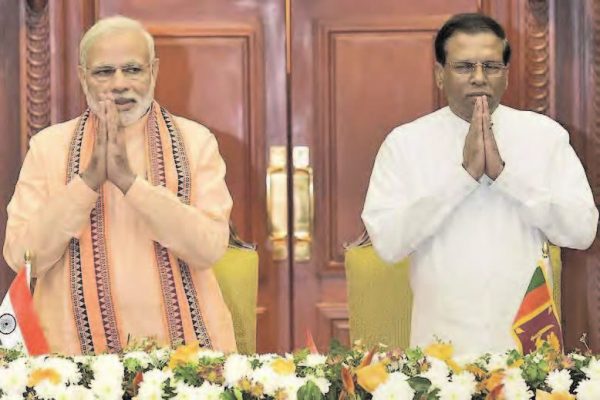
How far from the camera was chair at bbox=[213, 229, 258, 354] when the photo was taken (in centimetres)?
310

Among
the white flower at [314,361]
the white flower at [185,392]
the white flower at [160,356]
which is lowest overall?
the white flower at [185,392]

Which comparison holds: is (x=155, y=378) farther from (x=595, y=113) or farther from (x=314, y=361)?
(x=595, y=113)

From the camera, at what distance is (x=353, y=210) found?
14.0 ft

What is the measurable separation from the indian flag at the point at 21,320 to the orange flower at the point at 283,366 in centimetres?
47

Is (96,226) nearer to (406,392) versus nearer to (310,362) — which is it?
(310,362)

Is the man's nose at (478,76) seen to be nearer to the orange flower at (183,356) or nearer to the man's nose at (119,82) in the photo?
the man's nose at (119,82)

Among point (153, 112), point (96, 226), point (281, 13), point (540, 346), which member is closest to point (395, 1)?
point (281, 13)

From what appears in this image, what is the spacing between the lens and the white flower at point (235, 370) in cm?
196

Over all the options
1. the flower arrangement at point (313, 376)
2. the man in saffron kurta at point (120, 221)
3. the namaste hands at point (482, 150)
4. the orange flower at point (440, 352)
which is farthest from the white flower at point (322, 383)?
the namaste hands at point (482, 150)

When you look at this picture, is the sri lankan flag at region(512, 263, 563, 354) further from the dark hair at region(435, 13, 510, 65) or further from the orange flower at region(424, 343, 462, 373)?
the dark hair at region(435, 13, 510, 65)

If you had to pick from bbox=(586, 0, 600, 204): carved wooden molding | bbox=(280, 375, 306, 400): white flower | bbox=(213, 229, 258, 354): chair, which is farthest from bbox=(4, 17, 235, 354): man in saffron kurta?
bbox=(586, 0, 600, 204): carved wooden molding

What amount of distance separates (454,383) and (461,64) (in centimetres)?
119

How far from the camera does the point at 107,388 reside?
6.51 feet

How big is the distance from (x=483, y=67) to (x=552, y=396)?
3.87 ft
